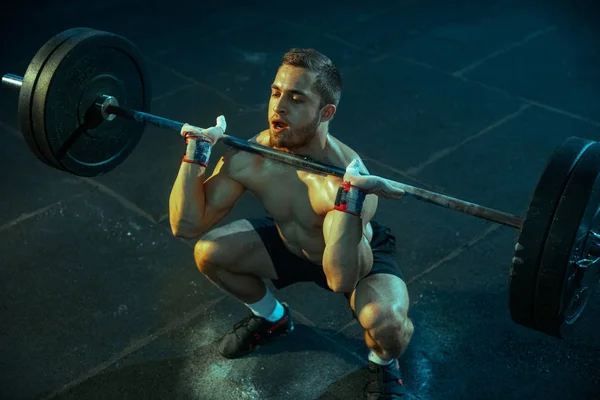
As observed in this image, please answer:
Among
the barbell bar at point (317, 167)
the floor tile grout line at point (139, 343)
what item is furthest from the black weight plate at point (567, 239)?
the floor tile grout line at point (139, 343)

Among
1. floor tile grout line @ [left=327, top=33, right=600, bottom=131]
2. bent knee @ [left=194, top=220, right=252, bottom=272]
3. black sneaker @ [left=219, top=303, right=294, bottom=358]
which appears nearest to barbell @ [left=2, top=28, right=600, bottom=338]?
bent knee @ [left=194, top=220, right=252, bottom=272]

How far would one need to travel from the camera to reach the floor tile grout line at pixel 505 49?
21.0ft

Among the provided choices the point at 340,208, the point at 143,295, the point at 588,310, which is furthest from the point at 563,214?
the point at 143,295

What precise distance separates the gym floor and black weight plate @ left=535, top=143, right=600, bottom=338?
1.00 m

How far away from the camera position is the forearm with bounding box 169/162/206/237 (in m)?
3.21

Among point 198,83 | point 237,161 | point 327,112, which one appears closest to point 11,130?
point 198,83

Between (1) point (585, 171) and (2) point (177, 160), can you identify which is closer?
(1) point (585, 171)

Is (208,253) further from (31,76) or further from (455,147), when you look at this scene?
(455,147)

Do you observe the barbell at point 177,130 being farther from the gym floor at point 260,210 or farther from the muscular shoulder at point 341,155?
the gym floor at point 260,210

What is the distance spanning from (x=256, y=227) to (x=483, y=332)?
133 centimetres

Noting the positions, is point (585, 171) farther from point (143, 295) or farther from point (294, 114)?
point (143, 295)

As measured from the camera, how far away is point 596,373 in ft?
11.7

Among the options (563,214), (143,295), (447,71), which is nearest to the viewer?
(563,214)

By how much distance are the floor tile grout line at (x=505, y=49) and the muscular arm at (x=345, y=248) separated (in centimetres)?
366
